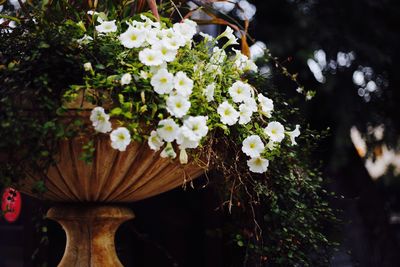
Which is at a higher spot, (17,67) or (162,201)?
(17,67)

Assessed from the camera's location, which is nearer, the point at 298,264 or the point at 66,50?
the point at 66,50

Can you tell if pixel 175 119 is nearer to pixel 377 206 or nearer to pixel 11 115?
pixel 11 115

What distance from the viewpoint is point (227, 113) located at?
116 centimetres

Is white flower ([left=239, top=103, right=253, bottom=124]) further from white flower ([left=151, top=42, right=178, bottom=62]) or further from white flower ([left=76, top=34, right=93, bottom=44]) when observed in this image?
white flower ([left=76, top=34, right=93, bottom=44])

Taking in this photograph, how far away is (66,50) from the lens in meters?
1.15

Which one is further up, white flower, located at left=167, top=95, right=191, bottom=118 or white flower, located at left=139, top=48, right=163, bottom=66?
white flower, located at left=139, top=48, right=163, bottom=66

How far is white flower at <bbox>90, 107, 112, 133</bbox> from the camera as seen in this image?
3.34ft

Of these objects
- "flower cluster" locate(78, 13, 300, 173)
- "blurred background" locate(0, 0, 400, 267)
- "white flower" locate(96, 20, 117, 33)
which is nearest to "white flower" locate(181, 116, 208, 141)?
"flower cluster" locate(78, 13, 300, 173)

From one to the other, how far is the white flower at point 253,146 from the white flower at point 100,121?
0.33m

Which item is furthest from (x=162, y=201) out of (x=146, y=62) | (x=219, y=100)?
(x=146, y=62)

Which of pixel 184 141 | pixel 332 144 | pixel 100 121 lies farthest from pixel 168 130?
pixel 332 144

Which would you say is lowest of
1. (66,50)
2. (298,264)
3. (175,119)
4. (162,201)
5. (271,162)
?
(162,201)

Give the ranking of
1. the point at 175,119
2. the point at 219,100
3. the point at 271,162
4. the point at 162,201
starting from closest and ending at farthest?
1. the point at 175,119
2. the point at 219,100
3. the point at 271,162
4. the point at 162,201

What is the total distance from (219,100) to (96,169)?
1.12ft
